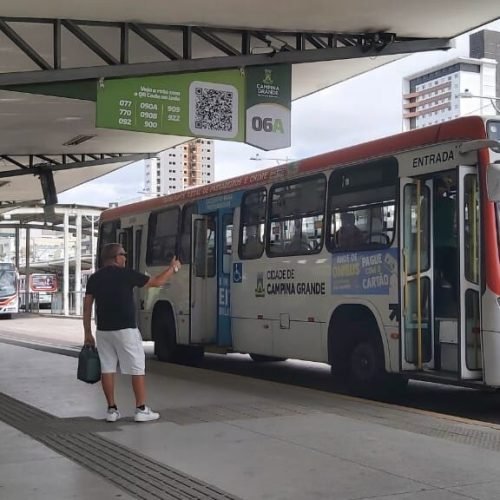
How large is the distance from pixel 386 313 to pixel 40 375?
19.7ft

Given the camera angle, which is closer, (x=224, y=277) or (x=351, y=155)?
(x=351, y=155)

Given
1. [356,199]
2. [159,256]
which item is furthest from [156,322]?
[356,199]

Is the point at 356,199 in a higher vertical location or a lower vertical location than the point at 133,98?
lower

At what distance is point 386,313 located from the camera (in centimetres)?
908

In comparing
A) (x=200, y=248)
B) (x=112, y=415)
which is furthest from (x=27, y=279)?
(x=112, y=415)

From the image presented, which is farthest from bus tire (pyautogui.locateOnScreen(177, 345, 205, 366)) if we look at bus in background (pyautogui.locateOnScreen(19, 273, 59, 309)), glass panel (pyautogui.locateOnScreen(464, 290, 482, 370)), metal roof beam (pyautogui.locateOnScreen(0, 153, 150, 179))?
bus in background (pyautogui.locateOnScreen(19, 273, 59, 309))

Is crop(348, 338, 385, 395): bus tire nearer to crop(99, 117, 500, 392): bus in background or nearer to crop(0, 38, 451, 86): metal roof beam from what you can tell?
crop(99, 117, 500, 392): bus in background

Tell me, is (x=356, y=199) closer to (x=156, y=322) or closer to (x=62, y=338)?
(x=156, y=322)

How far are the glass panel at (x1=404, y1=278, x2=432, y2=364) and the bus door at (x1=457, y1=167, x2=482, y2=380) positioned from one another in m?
0.66

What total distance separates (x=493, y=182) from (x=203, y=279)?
6.44m

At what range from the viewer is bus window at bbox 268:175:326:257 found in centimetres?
1044

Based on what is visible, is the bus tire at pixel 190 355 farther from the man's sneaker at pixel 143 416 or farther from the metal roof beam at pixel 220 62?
the man's sneaker at pixel 143 416

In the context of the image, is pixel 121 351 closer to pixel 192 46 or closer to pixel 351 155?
pixel 351 155

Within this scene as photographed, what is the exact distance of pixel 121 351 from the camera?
776 centimetres
